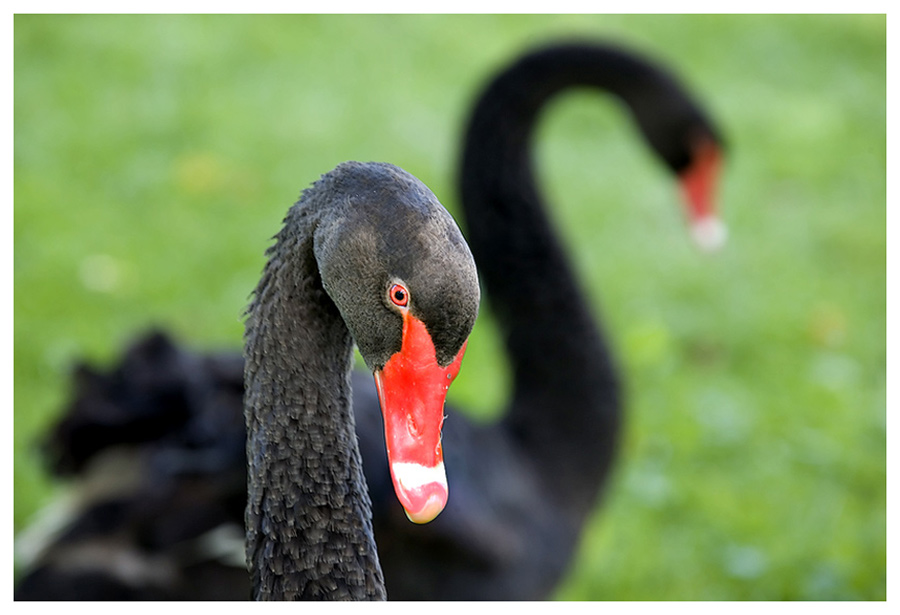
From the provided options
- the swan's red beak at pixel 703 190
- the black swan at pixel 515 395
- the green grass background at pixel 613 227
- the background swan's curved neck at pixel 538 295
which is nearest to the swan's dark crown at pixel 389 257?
the black swan at pixel 515 395

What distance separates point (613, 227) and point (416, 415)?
2.46m

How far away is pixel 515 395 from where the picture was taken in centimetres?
188

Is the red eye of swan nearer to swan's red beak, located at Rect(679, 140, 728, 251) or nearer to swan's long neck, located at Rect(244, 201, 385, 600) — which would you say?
swan's long neck, located at Rect(244, 201, 385, 600)

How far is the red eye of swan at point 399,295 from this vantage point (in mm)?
754

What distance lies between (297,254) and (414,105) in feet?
8.81

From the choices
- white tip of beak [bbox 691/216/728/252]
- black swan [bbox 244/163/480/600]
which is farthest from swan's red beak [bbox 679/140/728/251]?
black swan [bbox 244/163/480/600]

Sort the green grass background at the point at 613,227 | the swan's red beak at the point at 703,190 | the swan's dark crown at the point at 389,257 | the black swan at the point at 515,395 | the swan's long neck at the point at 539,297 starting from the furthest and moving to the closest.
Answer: the green grass background at the point at 613,227, the swan's red beak at the point at 703,190, the swan's long neck at the point at 539,297, the black swan at the point at 515,395, the swan's dark crown at the point at 389,257

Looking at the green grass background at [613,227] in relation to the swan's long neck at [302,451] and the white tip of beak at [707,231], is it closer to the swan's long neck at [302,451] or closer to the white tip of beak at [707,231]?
the white tip of beak at [707,231]

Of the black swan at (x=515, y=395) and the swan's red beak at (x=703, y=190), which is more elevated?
the swan's red beak at (x=703, y=190)

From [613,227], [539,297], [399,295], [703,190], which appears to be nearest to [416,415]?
[399,295]

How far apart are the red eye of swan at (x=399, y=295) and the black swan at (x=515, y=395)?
0.85m

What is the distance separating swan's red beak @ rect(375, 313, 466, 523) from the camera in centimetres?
77

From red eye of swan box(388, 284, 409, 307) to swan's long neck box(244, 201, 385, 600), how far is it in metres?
0.12

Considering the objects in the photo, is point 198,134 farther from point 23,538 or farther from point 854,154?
point 854,154
